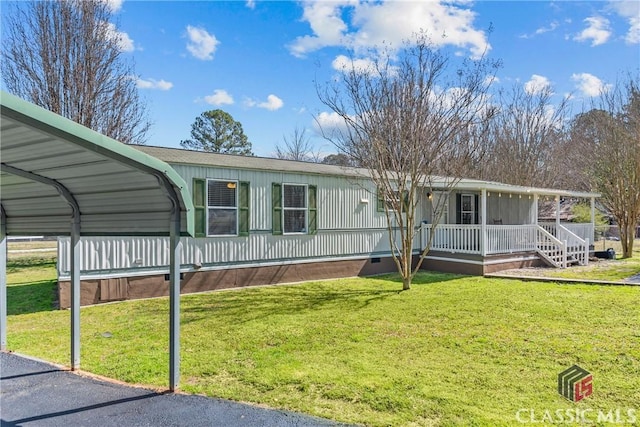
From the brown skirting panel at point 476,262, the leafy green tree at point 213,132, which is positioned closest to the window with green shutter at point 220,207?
the brown skirting panel at point 476,262

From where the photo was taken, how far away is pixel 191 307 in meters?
7.81

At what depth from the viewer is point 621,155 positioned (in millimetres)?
16141

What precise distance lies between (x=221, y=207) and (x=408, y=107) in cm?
514

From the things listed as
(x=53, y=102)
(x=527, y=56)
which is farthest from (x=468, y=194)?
(x=53, y=102)

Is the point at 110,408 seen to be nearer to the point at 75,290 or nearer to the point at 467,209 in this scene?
the point at 75,290

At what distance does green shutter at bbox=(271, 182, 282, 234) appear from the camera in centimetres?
1048

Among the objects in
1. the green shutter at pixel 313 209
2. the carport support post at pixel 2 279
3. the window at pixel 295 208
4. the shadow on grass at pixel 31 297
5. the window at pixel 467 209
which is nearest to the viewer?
the carport support post at pixel 2 279

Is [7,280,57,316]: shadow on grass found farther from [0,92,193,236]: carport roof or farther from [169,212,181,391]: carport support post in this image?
[169,212,181,391]: carport support post

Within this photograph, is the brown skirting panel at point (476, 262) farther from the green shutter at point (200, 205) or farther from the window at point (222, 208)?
the green shutter at point (200, 205)

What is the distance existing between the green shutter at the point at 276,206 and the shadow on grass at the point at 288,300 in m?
1.59

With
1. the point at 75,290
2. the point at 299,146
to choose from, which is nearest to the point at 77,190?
the point at 75,290

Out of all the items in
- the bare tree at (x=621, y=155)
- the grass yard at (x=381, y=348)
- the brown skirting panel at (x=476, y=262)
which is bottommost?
the grass yard at (x=381, y=348)

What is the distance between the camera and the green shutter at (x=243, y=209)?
982cm

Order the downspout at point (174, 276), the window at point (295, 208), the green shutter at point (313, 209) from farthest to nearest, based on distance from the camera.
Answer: the green shutter at point (313, 209), the window at point (295, 208), the downspout at point (174, 276)
